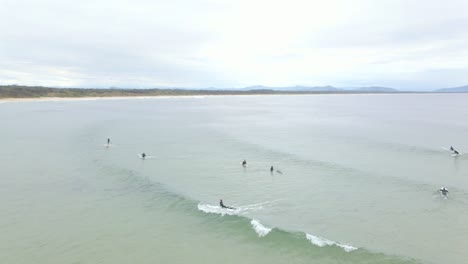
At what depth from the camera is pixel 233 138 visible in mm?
60844

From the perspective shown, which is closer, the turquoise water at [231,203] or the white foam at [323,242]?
the turquoise water at [231,203]

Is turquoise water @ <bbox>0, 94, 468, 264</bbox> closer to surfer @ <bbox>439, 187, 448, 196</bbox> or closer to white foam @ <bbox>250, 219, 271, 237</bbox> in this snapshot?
white foam @ <bbox>250, 219, 271, 237</bbox>

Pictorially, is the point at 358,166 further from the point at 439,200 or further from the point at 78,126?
the point at 78,126

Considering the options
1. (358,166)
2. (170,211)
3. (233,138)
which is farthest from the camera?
(233,138)

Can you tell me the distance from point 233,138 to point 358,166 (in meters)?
24.3

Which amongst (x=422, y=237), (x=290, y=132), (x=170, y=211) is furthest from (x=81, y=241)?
(x=290, y=132)

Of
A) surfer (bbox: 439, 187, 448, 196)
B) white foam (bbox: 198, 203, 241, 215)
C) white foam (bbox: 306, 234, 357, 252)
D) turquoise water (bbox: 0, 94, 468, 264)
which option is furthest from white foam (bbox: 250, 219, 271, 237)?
surfer (bbox: 439, 187, 448, 196)

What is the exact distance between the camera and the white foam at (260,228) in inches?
892

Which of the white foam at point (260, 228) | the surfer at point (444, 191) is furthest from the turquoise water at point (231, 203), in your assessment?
the surfer at point (444, 191)

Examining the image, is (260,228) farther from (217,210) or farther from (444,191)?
(444,191)

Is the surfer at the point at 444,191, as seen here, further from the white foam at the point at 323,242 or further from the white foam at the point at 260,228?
the white foam at the point at 260,228

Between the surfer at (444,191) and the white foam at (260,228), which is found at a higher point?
the surfer at (444,191)

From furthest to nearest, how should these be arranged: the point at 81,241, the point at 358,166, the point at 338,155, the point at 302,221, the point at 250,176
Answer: the point at 338,155 < the point at 358,166 < the point at 250,176 < the point at 302,221 < the point at 81,241

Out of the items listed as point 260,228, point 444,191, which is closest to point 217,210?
point 260,228
